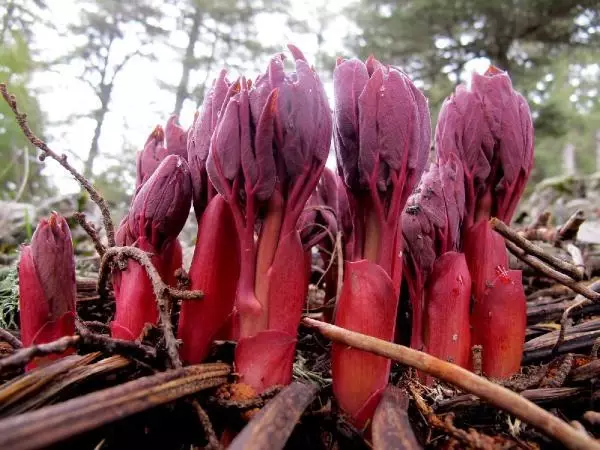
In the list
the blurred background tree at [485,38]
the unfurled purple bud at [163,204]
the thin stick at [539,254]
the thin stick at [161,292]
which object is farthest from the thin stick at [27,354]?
the blurred background tree at [485,38]

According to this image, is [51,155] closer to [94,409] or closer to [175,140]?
[175,140]

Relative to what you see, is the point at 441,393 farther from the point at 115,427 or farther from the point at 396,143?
the point at 115,427

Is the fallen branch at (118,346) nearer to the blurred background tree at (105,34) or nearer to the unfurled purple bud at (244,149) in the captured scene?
the unfurled purple bud at (244,149)

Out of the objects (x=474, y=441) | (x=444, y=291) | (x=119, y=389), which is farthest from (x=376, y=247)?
(x=119, y=389)

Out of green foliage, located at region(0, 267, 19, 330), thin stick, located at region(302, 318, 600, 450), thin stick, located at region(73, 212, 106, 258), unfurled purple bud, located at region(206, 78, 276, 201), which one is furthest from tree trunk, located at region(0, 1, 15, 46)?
thin stick, located at region(302, 318, 600, 450)

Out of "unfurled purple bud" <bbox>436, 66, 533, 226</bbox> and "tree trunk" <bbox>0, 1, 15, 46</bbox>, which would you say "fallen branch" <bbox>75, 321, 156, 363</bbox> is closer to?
"unfurled purple bud" <bbox>436, 66, 533, 226</bbox>

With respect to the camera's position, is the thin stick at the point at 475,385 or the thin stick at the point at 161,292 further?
the thin stick at the point at 161,292
